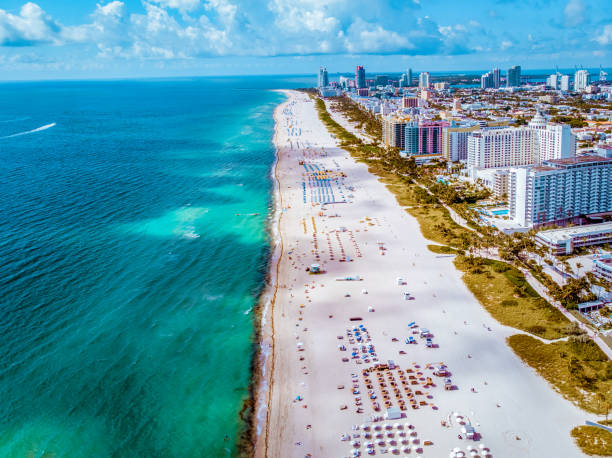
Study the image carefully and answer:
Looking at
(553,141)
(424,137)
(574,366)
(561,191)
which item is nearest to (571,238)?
(561,191)

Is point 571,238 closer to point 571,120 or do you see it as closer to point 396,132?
point 396,132

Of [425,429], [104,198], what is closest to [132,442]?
[425,429]

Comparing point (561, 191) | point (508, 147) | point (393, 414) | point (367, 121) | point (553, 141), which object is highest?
point (367, 121)

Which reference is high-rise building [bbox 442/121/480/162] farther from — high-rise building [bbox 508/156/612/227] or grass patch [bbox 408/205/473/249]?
high-rise building [bbox 508/156/612/227]

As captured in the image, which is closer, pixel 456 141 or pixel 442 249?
pixel 442 249

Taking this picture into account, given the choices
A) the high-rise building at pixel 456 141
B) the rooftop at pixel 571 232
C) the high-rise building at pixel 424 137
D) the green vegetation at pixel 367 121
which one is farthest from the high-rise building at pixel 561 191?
the green vegetation at pixel 367 121

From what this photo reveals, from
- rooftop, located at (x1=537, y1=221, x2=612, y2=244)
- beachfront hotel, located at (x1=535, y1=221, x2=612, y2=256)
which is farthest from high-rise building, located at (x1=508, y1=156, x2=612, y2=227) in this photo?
beachfront hotel, located at (x1=535, y1=221, x2=612, y2=256)

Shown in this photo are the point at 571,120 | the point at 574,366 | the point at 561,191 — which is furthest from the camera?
the point at 571,120

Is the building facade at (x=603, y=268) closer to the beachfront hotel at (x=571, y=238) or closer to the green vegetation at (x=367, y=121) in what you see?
the beachfront hotel at (x=571, y=238)
